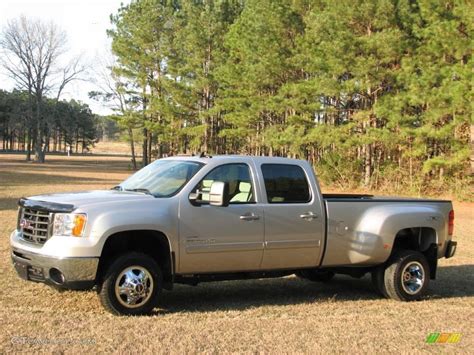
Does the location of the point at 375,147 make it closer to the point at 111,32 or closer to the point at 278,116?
the point at 278,116

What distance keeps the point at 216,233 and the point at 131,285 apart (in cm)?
110

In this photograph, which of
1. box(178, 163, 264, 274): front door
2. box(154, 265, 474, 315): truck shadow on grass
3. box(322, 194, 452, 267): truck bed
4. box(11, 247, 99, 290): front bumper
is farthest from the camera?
box(322, 194, 452, 267): truck bed

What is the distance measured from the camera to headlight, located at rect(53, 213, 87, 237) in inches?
239

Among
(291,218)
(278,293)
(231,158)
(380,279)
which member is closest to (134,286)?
(231,158)

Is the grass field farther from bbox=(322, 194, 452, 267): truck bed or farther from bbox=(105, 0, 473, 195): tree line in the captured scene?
bbox=(105, 0, 473, 195): tree line

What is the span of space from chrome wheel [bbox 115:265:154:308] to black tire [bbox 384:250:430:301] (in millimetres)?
3276

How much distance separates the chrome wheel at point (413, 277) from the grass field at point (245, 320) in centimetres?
23

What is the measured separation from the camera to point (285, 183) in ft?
24.1

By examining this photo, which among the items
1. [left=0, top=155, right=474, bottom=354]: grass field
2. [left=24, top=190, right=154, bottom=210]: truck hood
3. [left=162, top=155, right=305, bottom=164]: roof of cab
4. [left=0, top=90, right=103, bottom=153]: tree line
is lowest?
[left=0, top=155, right=474, bottom=354]: grass field

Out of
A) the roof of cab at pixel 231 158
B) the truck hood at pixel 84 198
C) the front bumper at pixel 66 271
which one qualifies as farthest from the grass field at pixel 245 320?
the roof of cab at pixel 231 158

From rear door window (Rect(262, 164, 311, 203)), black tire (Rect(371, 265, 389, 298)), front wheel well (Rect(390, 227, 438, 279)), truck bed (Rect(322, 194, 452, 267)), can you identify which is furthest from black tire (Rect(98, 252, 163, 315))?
front wheel well (Rect(390, 227, 438, 279))

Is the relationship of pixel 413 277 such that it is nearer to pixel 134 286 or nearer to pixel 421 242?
pixel 421 242

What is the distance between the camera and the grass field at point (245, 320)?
5.41 m

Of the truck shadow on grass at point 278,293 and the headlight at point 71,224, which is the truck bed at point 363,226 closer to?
the truck shadow on grass at point 278,293
